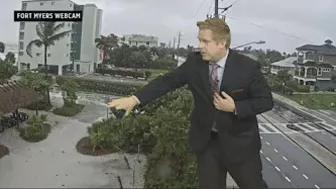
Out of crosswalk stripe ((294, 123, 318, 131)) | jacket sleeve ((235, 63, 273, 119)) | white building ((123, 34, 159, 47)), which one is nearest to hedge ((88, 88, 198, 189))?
white building ((123, 34, 159, 47))

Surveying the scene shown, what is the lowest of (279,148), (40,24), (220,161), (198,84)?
(279,148)

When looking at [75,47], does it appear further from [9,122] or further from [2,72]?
[9,122]

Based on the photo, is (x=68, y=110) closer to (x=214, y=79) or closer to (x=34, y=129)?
(x=34, y=129)

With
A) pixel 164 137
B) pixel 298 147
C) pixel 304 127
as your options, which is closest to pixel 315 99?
pixel 304 127

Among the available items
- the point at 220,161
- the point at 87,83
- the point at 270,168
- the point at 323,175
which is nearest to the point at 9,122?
the point at 87,83

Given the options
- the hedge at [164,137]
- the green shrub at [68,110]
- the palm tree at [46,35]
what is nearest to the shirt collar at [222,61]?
the hedge at [164,137]

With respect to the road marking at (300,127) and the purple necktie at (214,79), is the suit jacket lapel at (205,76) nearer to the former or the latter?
the purple necktie at (214,79)
